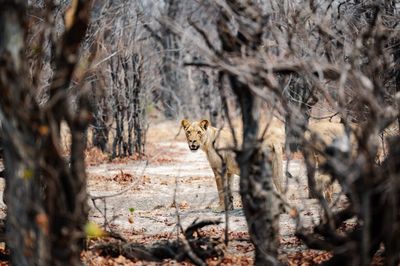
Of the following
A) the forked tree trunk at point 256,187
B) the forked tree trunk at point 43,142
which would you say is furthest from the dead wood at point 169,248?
the forked tree trunk at point 43,142

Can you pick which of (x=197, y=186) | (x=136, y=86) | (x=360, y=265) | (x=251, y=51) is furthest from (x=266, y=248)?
(x=136, y=86)

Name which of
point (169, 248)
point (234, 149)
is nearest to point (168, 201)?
point (169, 248)

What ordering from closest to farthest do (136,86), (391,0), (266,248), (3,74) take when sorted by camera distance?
(3,74) < (266,248) < (391,0) < (136,86)

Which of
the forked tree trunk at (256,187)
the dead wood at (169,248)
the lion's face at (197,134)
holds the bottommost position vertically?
the dead wood at (169,248)

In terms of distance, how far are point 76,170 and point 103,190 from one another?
13.2 metres

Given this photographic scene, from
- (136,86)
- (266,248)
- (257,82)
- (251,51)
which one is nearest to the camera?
(257,82)

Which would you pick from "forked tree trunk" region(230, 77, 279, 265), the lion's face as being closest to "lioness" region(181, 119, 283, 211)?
the lion's face

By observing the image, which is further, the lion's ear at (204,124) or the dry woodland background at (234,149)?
the lion's ear at (204,124)

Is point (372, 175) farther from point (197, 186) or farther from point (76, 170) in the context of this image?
point (197, 186)

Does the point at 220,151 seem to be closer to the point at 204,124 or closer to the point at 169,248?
the point at 204,124

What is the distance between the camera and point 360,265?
477 centimetres

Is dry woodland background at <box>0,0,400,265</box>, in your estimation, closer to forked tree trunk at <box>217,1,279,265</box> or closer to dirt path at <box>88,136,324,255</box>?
forked tree trunk at <box>217,1,279,265</box>

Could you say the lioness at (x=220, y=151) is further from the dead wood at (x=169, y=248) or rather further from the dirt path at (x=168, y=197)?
the dead wood at (x=169, y=248)

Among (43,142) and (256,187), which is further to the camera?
(256,187)
